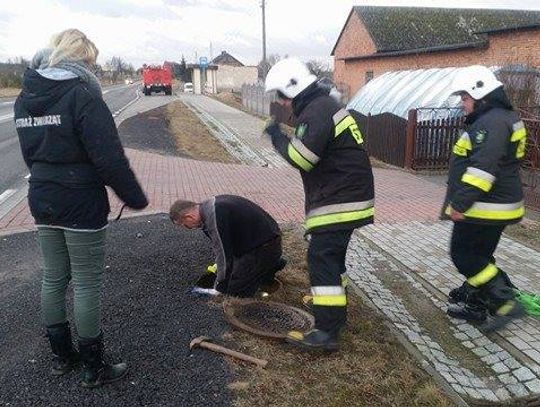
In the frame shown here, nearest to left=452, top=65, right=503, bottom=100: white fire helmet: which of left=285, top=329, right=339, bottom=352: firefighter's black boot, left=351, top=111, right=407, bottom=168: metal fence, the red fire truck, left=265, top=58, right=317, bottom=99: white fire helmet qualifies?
left=265, top=58, right=317, bottom=99: white fire helmet

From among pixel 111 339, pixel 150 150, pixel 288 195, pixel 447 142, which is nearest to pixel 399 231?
pixel 288 195

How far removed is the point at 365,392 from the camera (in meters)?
3.19

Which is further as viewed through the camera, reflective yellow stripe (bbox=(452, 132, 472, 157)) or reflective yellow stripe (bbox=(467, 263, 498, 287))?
reflective yellow stripe (bbox=(467, 263, 498, 287))

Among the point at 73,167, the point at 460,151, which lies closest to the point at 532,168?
the point at 460,151

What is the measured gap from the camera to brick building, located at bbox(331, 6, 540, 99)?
73.0 feet

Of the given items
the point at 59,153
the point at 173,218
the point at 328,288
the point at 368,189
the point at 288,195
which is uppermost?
the point at 59,153

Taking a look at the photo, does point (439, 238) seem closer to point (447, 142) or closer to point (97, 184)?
point (97, 184)

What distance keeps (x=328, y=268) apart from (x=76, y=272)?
160 cm

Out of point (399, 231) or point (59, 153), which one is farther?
point (399, 231)

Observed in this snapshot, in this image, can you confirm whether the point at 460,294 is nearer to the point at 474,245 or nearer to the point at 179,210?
the point at 474,245

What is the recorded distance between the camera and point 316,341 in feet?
11.7

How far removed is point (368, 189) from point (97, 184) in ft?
5.65

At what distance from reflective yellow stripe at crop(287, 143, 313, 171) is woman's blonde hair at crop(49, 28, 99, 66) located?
1288 mm

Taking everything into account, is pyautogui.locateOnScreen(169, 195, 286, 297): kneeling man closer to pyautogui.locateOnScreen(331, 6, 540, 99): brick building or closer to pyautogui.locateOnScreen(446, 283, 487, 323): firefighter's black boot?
pyautogui.locateOnScreen(446, 283, 487, 323): firefighter's black boot
